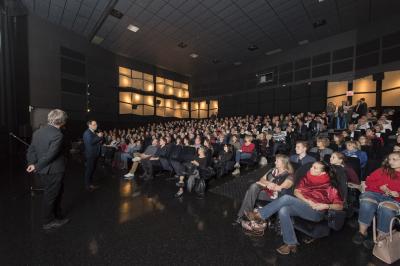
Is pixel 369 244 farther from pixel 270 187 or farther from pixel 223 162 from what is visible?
pixel 223 162

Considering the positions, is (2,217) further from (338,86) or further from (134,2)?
(338,86)

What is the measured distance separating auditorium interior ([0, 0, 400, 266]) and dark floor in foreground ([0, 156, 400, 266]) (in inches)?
0.8

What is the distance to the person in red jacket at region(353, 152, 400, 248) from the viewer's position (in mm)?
2203

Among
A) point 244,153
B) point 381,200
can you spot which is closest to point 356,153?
point 381,200

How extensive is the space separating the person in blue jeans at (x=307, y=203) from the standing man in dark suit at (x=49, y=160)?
8.21 ft

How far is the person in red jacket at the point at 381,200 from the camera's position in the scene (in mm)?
2203

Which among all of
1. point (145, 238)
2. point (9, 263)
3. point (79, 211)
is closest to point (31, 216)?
point (79, 211)

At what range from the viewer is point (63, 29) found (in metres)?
11.0

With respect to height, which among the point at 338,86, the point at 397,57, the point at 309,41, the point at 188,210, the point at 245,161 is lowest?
the point at 188,210

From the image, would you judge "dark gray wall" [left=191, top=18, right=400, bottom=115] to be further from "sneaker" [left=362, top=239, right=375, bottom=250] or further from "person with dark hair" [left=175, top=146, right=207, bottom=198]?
"sneaker" [left=362, top=239, right=375, bottom=250]

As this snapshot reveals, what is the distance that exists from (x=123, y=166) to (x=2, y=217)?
3830 millimetres

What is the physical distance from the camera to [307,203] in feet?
7.57

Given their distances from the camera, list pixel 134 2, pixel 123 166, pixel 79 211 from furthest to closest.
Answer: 1. pixel 134 2
2. pixel 123 166
3. pixel 79 211

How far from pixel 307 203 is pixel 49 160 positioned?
3078mm
